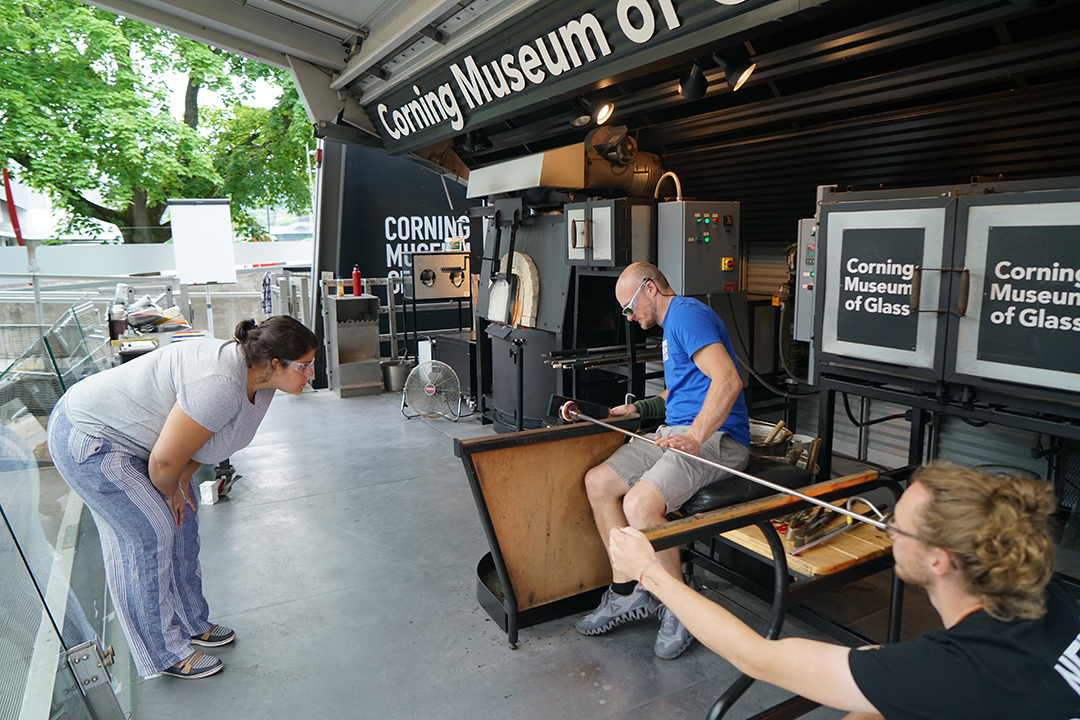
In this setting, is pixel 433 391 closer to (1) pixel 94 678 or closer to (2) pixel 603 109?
(2) pixel 603 109

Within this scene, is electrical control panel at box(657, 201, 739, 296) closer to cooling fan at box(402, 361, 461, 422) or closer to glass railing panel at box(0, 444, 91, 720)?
cooling fan at box(402, 361, 461, 422)


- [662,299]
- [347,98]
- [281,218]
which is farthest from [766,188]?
[281,218]

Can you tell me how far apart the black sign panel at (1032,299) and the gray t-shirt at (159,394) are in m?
3.21

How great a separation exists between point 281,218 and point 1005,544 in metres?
25.8

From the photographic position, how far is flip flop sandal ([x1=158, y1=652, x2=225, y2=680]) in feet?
9.98

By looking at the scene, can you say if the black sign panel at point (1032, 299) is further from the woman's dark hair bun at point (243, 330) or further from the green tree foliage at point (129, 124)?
the green tree foliage at point (129, 124)

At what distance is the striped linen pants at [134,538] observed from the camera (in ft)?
8.93

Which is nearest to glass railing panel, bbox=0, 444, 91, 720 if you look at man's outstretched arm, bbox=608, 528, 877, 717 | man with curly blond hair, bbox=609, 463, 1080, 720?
man's outstretched arm, bbox=608, 528, 877, 717

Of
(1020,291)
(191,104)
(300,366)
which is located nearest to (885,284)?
(1020,291)

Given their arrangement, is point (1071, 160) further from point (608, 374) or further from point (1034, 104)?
point (608, 374)

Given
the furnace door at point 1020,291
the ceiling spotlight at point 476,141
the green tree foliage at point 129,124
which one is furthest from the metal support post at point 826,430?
the green tree foliage at point 129,124

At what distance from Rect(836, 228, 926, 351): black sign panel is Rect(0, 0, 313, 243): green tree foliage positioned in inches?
672

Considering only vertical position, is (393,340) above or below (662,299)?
below

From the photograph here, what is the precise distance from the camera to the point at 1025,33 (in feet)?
13.3
